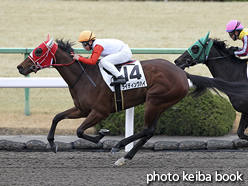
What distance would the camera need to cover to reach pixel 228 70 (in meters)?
5.40

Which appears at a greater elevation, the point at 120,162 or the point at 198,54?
the point at 198,54

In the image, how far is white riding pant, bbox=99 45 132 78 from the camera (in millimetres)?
4625

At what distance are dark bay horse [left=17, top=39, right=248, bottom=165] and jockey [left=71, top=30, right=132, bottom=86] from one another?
18cm

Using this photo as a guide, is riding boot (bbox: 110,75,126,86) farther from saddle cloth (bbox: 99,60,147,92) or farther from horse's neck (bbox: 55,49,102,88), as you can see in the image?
horse's neck (bbox: 55,49,102,88)

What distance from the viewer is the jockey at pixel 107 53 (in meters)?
4.61

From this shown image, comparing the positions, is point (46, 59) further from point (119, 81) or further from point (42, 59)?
point (119, 81)

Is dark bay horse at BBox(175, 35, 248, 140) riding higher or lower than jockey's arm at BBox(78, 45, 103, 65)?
lower

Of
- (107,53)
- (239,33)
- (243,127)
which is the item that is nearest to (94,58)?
(107,53)

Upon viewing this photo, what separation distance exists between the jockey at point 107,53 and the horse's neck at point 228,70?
142 centimetres

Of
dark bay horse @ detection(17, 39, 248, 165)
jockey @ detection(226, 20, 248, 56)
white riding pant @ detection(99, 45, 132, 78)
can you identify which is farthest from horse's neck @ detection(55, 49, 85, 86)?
jockey @ detection(226, 20, 248, 56)

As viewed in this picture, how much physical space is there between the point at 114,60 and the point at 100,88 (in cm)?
39

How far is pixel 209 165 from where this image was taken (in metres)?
4.68

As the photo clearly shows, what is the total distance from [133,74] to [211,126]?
206 centimetres

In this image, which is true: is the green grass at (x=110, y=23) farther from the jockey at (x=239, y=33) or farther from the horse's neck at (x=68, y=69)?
the jockey at (x=239, y=33)
